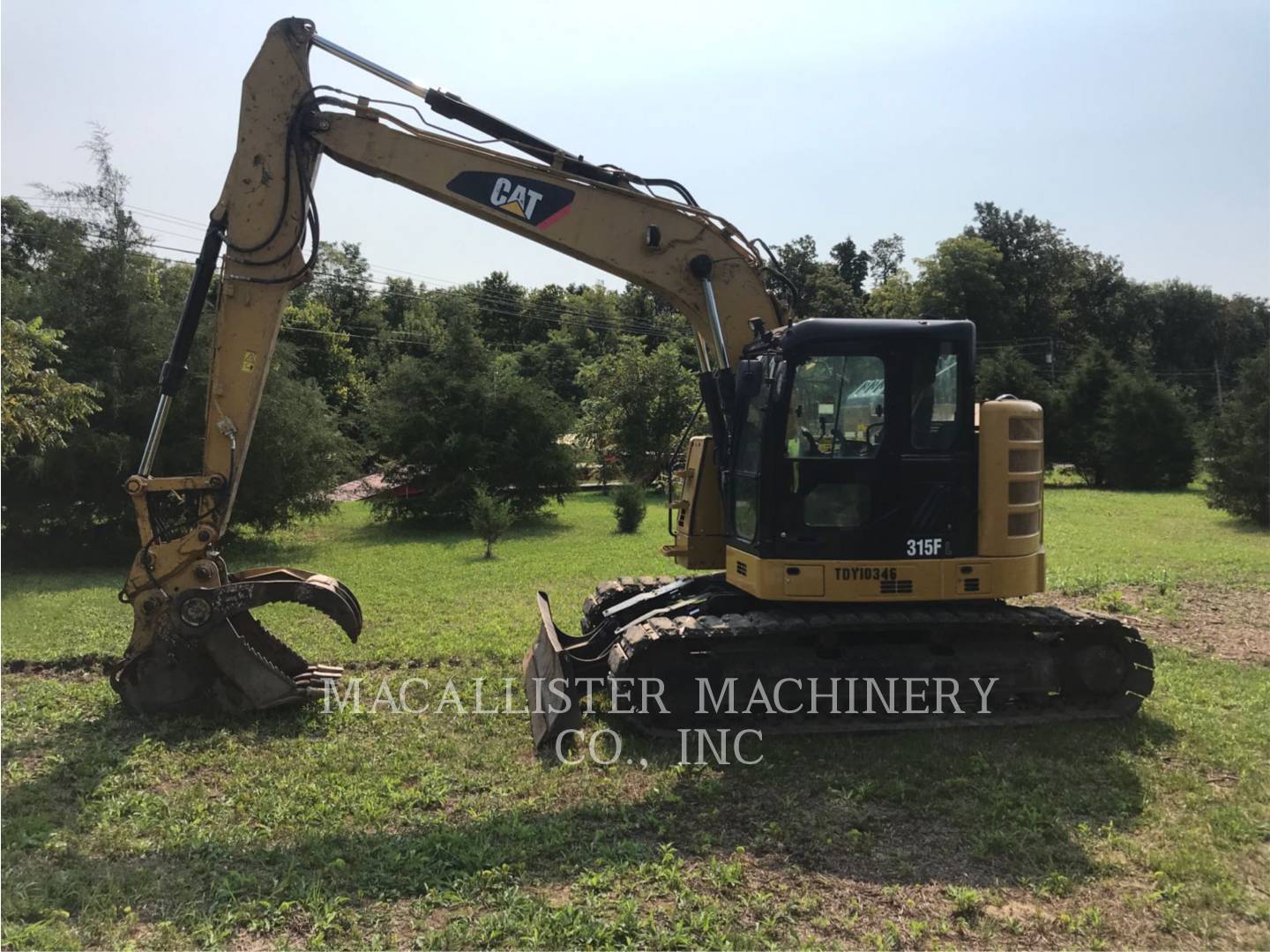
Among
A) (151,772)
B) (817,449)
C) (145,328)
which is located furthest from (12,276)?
(817,449)

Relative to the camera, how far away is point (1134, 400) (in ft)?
108

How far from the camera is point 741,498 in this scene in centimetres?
650

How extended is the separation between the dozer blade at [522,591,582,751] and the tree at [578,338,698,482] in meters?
21.9

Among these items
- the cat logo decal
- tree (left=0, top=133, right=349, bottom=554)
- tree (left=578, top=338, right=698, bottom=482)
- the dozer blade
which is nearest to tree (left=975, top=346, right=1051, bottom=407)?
tree (left=578, top=338, right=698, bottom=482)

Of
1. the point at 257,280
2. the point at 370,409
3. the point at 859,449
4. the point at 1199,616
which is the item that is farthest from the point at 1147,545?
the point at 370,409

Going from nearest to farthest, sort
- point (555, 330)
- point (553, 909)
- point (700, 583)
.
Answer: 1. point (553, 909)
2. point (700, 583)
3. point (555, 330)

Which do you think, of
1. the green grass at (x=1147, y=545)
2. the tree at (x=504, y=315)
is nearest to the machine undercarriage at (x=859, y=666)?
the green grass at (x=1147, y=545)

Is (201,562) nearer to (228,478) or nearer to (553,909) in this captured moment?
(228,478)

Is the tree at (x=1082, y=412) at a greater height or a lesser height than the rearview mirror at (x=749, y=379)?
greater

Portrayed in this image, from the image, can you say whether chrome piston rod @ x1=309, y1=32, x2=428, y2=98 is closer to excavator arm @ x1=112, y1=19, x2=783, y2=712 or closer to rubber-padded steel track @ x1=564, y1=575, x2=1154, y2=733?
excavator arm @ x1=112, y1=19, x2=783, y2=712

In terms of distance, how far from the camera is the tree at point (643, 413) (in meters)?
29.2

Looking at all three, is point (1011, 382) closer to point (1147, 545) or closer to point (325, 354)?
point (1147, 545)

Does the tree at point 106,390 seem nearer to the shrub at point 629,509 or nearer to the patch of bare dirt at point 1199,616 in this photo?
the shrub at point 629,509

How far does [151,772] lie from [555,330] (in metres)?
51.2
